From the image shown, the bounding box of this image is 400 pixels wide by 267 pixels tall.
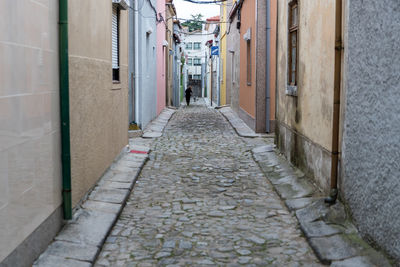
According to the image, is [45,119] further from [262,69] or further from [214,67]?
[214,67]

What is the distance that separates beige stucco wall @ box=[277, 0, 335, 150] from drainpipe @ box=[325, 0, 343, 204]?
23 cm

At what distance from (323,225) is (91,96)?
3.22 meters

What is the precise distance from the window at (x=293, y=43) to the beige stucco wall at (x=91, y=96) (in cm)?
306

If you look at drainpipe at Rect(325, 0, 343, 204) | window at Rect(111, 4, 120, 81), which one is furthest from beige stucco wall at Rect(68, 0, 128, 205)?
drainpipe at Rect(325, 0, 343, 204)

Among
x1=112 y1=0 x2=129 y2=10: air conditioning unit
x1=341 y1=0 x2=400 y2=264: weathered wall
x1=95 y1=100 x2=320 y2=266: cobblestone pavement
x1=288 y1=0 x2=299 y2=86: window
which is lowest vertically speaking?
x1=95 y1=100 x2=320 y2=266: cobblestone pavement

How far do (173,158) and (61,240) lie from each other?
5173 mm

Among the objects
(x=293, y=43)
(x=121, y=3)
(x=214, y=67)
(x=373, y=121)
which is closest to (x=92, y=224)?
(x=373, y=121)

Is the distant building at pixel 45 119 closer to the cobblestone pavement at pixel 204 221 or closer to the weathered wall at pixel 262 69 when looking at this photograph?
the cobblestone pavement at pixel 204 221

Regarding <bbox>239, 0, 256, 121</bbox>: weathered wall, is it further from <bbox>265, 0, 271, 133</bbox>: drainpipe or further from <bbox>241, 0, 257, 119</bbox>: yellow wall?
<bbox>265, 0, 271, 133</bbox>: drainpipe

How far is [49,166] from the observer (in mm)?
4516

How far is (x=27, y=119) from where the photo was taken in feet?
12.9

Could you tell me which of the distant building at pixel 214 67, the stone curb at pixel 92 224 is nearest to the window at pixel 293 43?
the stone curb at pixel 92 224

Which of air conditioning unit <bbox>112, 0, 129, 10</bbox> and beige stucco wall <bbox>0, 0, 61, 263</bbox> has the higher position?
air conditioning unit <bbox>112, 0, 129, 10</bbox>

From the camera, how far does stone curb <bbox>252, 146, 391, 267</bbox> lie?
4.26m
